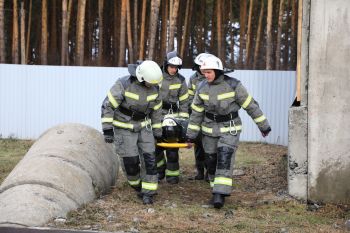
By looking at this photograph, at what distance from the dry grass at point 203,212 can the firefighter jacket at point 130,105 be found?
98 centimetres

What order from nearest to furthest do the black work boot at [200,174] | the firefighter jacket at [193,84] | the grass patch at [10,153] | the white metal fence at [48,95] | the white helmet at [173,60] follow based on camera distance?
the white helmet at [173,60] < the firefighter jacket at [193,84] < the black work boot at [200,174] < the grass patch at [10,153] < the white metal fence at [48,95]

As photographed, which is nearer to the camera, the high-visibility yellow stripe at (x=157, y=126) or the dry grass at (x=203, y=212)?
the dry grass at (x=203, y=212)

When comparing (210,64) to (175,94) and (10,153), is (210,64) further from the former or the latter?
(10,153)

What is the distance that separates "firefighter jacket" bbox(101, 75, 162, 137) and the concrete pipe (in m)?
0.72

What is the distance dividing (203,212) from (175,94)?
2.39 m

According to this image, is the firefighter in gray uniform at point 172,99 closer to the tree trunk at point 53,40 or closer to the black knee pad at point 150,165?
the black knee pad at point 150,165

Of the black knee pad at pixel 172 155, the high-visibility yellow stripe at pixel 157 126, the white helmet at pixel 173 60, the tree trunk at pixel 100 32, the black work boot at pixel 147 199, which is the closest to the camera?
the black work boot at pixel 147 199

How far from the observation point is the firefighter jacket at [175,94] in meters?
8.20

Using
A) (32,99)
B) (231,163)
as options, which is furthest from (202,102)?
(32,99)

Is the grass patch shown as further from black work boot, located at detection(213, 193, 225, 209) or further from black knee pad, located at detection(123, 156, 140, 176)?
black work boot, located at detection(213, 193, 225, 209)

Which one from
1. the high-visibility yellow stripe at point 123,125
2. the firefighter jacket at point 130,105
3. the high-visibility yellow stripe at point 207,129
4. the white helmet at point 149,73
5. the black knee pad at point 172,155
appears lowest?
the black knee pad at point 172,155

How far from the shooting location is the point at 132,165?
702 cm

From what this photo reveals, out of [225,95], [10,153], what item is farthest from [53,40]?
[225,95]

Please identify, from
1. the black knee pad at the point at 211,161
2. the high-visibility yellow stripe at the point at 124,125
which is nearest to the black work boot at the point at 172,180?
the black knee pad at the point at 211,161
